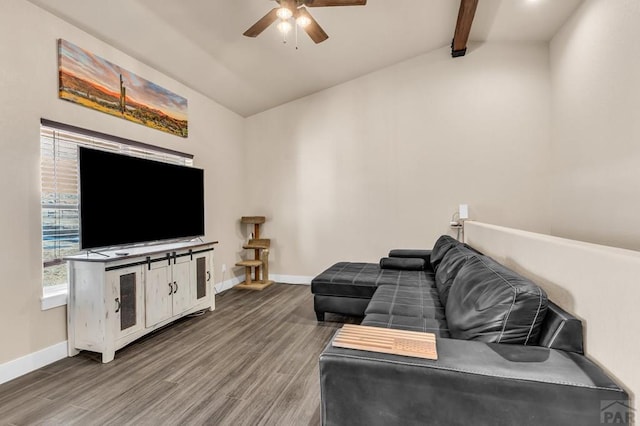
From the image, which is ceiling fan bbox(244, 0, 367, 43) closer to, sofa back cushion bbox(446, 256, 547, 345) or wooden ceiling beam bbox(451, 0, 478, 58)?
wooden ceiling beam bbox(451, 0, 478, 58)

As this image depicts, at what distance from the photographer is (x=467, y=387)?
1074mm

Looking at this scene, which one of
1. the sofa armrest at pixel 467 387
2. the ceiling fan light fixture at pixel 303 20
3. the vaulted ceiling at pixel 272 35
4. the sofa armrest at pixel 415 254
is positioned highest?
the vaulted ceiling at pixel 272 35

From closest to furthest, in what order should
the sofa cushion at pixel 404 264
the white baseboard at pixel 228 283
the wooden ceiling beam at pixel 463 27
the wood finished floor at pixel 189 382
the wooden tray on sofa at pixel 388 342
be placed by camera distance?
the wooden tray on sofa at pixel 388 342 < the wood finished floor at pixel 189 382 < the wooden ceiling beam at pixel 463 27 < the sofa cushion at pixel 404 264 < the white baseboard at pixel 228 283

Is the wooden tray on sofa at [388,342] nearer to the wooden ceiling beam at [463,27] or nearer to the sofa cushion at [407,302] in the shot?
the sofa cushion at [407,302]

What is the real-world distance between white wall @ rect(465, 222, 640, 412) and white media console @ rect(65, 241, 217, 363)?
306cm

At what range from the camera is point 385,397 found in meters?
1.16

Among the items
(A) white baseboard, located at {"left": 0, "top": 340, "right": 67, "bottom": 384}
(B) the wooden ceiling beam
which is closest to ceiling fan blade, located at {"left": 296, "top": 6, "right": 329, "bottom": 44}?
(B) the wooden ceiling beam

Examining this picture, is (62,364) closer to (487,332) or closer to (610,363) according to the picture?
(487,332)

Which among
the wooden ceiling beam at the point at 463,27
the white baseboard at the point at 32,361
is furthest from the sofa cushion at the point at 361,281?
the wooden ceiling beam at the point at 463,27

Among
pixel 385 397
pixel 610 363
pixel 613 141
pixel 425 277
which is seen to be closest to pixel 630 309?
pixel 610 363

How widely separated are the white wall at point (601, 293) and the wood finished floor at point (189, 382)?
143 cm

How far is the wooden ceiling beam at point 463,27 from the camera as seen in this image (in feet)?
9.91

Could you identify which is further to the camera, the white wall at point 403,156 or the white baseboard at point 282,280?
the white baseboard at point 282,280

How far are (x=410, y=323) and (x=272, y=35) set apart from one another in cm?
312
